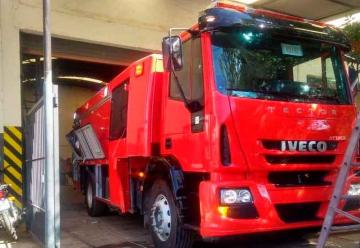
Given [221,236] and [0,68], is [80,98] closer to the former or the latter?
[0,68]

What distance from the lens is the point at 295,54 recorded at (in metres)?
5.80

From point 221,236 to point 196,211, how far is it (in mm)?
622

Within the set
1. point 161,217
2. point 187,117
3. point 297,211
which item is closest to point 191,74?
point 187,117

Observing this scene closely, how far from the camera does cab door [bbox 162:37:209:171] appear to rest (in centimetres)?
526

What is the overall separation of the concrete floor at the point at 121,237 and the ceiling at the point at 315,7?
6.81 metres

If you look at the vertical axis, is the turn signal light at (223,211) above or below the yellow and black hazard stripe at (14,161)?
below

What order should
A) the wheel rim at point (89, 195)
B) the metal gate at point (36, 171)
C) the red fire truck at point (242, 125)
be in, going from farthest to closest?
the wheel rim at point (89, 195), the metal gate at point (36, 171), the red fire truck at point (242, 125)

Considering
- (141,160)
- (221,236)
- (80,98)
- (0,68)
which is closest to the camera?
(221,236)

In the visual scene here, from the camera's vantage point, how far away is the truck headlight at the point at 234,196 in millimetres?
4840

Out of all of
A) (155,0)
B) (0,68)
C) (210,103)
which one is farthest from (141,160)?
(155,0)

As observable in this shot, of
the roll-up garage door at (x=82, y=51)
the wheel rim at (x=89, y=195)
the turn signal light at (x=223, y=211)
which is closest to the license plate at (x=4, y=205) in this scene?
the wheel rim at (x=89, y=195)

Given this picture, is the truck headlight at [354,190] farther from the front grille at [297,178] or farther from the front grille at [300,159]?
the front grille at [300,159]

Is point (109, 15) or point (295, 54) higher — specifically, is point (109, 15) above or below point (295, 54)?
above

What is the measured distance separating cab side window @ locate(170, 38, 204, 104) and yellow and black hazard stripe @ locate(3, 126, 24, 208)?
4190 mm
